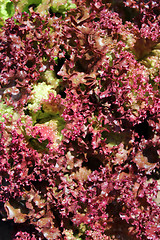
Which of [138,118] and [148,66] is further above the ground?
[148,66]

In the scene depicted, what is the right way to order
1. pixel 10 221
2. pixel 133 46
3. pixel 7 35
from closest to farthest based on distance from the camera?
pixel 7 35
pixel 133 46
pixel 10 221

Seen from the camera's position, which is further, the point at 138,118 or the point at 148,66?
the point at 148,66

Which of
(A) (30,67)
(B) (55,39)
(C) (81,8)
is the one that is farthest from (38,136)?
(C) (81,8)

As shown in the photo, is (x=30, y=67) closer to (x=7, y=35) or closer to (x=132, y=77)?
(x=7, y=35)

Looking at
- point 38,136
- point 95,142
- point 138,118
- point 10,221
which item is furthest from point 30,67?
point 10,221

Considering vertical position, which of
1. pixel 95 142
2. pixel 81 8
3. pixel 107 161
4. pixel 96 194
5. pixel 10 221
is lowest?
pixel 10 221

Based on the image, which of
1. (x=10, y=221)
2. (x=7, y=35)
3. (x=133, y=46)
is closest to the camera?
(x=7, y=35)
